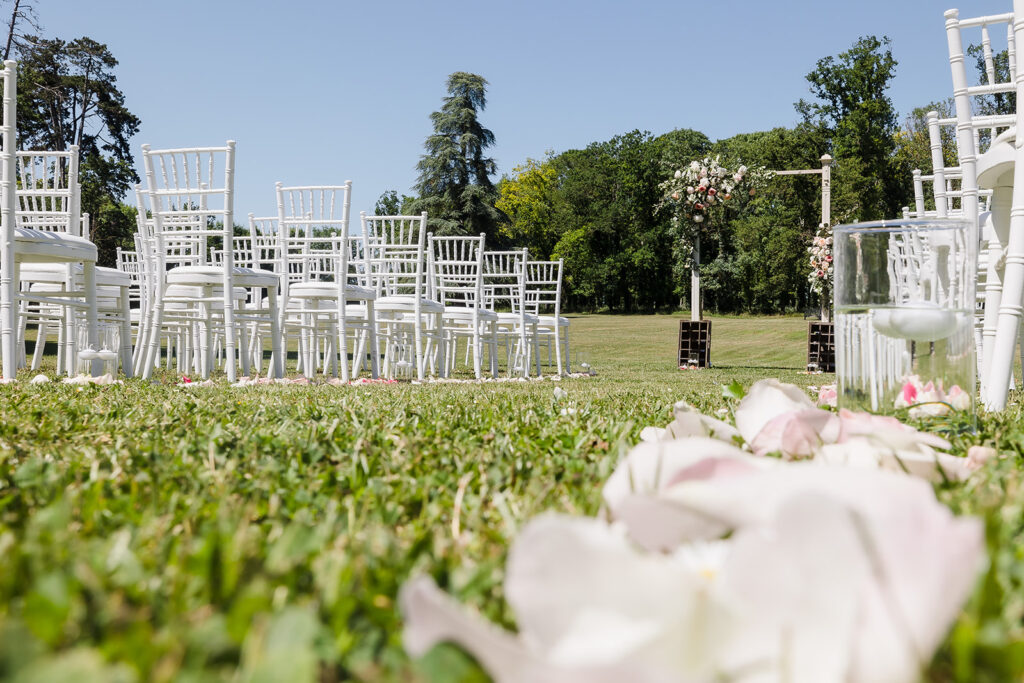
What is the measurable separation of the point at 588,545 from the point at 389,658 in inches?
6.0

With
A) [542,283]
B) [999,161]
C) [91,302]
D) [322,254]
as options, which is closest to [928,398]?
[999,161]

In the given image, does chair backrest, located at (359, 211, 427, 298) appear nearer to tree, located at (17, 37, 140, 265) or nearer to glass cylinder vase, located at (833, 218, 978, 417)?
glass cylinder vase, located at (833, 218, 978, 417)

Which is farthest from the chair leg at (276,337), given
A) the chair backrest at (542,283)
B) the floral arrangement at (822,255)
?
the floral arrangement at (822,255)

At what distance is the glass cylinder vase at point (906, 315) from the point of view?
1.70 metres

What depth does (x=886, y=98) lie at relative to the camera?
32469 mm

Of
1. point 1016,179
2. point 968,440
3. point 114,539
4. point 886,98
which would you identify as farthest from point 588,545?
point 886,98

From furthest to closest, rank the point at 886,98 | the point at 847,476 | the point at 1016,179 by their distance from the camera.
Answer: the point at 886,98
the point at 1016,179
the point at 847,476

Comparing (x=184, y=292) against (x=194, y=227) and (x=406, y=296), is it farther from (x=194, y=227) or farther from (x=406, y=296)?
(x=406, y=296)

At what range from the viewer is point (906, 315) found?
1677mm

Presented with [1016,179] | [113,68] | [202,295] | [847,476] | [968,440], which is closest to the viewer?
[847,476]

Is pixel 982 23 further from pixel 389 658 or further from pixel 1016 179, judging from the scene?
pixel 389 658

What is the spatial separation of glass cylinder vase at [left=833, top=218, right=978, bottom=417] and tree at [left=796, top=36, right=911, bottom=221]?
1285 inches

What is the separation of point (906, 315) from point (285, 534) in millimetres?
1481

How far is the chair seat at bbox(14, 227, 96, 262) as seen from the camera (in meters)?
4.59
